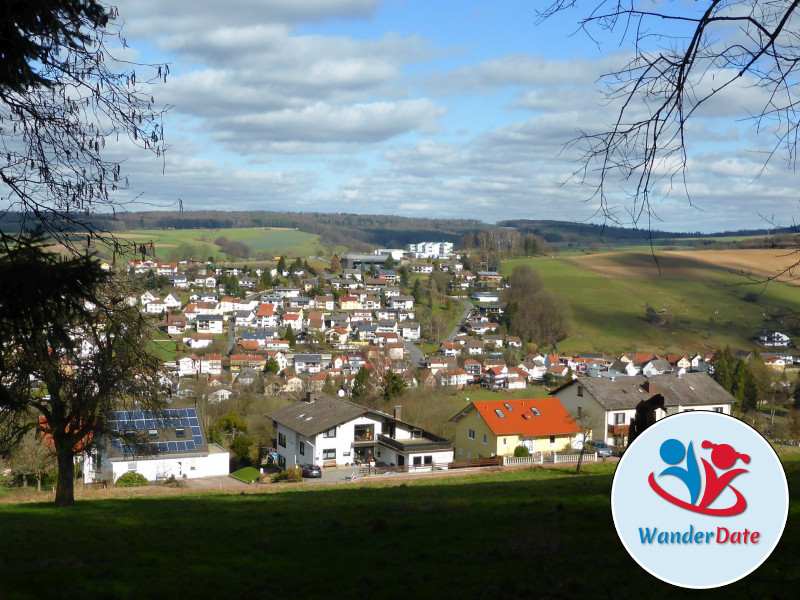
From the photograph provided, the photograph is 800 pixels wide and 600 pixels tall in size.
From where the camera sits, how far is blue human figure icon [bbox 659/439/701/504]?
3.96 m

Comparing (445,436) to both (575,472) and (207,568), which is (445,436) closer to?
(575,472)

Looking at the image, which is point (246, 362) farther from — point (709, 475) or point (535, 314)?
point (709, 475)

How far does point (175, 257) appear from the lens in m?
125

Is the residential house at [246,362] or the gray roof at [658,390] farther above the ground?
the residential house at [246,362]

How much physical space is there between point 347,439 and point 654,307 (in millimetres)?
55295

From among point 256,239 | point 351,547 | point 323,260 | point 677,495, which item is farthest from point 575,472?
point 256,239

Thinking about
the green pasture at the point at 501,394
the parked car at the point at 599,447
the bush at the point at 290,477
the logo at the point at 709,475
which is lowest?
the bush at the point at 290,477

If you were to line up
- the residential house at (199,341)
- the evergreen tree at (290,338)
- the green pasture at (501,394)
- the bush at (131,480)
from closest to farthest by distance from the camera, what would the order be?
the bush at (131,480) → the green pasture at (501,394) → the residential house at (199,341) → the evergreen tree at (290,338)

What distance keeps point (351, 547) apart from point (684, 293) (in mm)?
75700

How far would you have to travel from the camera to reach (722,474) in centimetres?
393

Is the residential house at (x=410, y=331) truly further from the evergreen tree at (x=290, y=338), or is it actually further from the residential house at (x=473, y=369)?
the residential house at (x=473, y=369)

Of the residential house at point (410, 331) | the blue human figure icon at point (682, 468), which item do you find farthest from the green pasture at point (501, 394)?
the blue human figure icon at point (682, 468)

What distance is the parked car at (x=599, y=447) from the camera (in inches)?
1208

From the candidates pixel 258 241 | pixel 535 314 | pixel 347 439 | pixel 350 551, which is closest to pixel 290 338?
pixel 535 314
